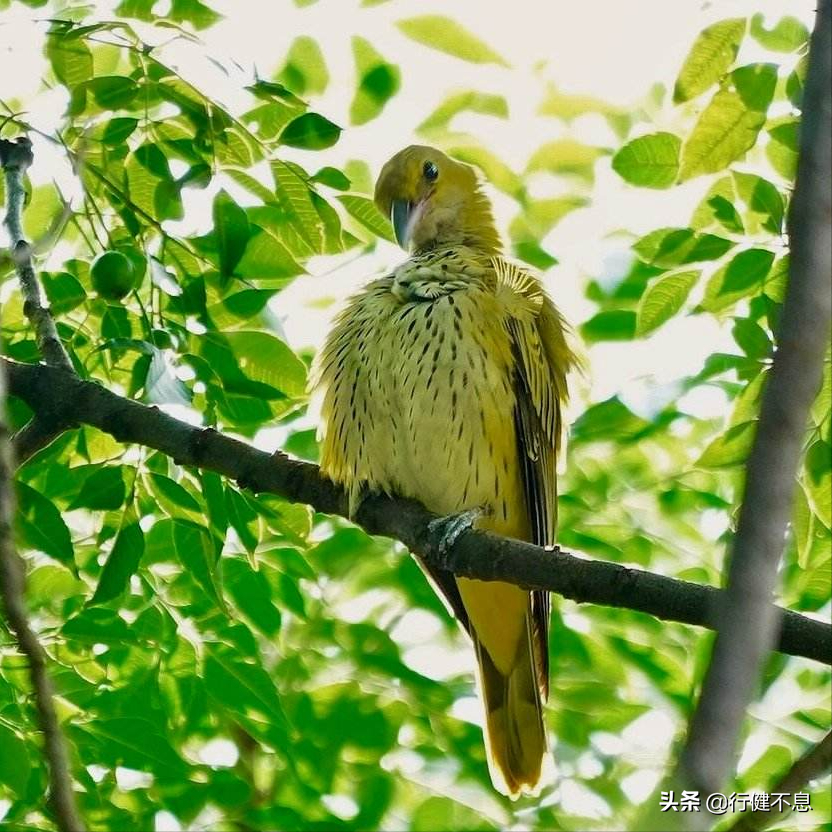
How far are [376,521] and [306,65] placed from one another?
1.51m

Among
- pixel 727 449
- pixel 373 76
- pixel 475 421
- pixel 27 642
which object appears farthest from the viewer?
pixel 475 421

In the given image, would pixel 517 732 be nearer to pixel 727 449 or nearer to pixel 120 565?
pixel 727 449

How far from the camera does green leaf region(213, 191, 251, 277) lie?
11.4 feet

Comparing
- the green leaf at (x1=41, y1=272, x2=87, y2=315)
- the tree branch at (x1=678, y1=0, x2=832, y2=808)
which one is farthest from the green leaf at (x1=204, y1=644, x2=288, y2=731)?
the tree branch at (x1=678, y1=0, x2=832, y2=808)

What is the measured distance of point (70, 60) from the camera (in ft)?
12.0

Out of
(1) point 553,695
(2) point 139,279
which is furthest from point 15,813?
(1) point 553,695

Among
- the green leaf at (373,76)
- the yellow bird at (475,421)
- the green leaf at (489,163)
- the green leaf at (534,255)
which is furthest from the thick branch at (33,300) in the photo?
the green leaf at (534,255)

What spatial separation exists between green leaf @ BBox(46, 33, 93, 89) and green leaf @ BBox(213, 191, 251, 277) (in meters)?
0.56

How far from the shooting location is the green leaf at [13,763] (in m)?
3.11

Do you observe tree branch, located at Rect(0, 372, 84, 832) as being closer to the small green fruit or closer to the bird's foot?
the small green fruit

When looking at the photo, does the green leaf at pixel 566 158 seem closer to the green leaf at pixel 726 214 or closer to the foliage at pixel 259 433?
the foliage at pixel 259 433

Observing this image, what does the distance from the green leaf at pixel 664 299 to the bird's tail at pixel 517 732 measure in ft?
4.86

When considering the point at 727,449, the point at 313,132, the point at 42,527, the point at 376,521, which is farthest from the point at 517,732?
the point at 313,132

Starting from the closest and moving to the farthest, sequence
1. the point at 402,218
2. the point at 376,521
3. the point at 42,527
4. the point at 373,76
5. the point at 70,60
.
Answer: the point at 42,527 < the point at 70,60 < the point at 376,521 < the point at 373,76 < the point at 402,218
